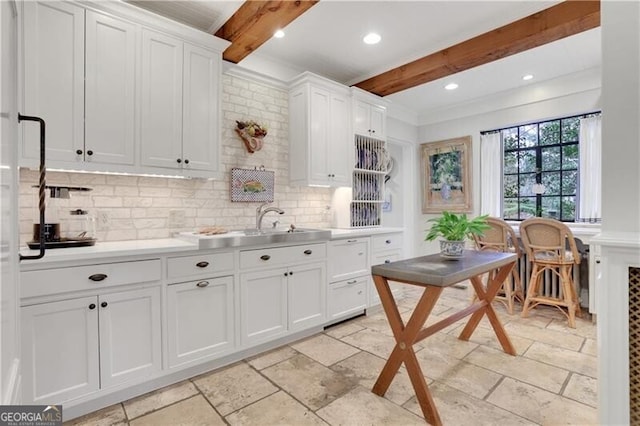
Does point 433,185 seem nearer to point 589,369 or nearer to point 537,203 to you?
point 537,203

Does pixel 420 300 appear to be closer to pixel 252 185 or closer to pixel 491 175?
pixel 252 185

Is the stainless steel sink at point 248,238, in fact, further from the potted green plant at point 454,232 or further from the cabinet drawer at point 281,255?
the potted green plant at point 454,232

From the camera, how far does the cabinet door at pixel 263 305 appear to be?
8.34ft

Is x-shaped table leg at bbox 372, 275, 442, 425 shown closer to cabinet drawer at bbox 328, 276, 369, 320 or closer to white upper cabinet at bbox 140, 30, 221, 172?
cabinet drawer at bbox 328, 276, 369, 320

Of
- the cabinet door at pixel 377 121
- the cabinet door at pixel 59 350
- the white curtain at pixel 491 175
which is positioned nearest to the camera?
the cabinet door at pixel 59 350

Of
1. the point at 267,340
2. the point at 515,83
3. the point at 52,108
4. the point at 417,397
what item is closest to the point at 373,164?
the point at 515,83

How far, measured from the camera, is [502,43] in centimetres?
289

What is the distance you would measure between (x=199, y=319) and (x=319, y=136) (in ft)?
7.10

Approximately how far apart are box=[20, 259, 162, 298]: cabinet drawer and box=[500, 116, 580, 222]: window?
4.77 metres

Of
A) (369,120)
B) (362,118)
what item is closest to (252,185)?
(362,118)

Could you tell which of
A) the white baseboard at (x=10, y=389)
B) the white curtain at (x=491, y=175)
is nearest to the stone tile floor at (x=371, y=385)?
the white baseboard at (x=10, y=389)

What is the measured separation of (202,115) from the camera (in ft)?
8.75

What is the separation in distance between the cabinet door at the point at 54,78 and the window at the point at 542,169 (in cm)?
506

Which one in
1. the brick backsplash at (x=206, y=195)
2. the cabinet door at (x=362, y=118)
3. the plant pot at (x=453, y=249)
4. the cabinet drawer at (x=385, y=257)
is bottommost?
the cabinet drawer at (x=385, y=257)
